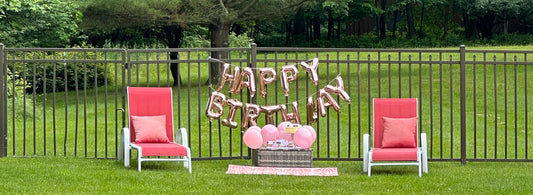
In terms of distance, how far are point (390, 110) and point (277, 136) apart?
1.23 meters

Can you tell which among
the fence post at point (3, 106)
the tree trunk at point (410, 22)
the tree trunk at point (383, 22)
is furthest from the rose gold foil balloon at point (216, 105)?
the tree trunk at point (383, 22)

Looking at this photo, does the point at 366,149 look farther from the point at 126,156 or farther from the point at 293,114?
the point at 126,156

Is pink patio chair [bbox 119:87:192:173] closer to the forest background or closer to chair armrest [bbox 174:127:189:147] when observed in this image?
chair armrest [bbox 174:127:189:147]

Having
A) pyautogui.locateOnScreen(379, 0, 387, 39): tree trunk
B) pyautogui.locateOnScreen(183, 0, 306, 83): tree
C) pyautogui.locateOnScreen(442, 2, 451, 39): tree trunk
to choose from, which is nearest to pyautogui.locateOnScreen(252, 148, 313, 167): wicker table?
pyautogui.locateOnScreen(183, 0, 306, 83): tree

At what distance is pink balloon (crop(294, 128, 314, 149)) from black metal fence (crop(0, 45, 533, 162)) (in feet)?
1.22

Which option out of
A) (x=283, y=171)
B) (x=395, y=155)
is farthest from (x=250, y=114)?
(x=395, y=155)

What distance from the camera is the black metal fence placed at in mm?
10195

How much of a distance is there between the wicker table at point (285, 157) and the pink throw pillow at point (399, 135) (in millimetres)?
807

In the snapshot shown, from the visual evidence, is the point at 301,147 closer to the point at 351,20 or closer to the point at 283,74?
the point at 283,74

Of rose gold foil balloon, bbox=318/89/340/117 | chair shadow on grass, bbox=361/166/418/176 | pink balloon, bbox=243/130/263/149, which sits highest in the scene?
rose gold foil balloon, bbox=318/89/340/117

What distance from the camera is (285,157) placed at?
9680 millimetres

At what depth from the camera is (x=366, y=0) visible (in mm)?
38281

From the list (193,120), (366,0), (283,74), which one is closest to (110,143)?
(193,120)

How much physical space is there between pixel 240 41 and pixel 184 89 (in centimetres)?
517
